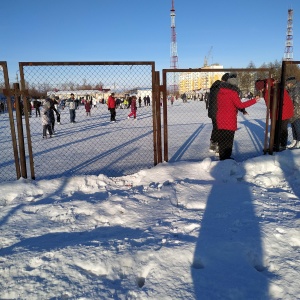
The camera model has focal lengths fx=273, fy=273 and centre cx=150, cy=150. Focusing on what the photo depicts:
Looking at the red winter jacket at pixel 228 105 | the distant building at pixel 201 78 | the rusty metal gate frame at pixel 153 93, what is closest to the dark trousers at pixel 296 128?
the red winter jacket at pixel 228 105

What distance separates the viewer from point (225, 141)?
5.18 metres

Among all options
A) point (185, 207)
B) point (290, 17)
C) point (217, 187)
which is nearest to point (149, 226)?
point (185, 207)

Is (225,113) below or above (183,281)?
above

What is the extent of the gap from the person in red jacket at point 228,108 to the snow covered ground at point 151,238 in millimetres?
1055

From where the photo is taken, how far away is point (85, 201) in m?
3.48

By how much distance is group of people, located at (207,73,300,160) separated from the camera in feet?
16.0

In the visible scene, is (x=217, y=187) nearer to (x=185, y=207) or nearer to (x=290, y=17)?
(x=185, y=207)

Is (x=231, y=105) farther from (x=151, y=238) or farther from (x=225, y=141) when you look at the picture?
(x=151, y=238)

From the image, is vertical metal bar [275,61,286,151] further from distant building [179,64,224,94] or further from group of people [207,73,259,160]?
distant building [179,64,224,94]

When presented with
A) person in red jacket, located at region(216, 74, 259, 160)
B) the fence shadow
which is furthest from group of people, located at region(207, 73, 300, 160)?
the fence shadow

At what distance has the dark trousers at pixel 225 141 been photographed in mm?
5100

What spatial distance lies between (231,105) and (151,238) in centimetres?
322

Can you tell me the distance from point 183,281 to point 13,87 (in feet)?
12.3

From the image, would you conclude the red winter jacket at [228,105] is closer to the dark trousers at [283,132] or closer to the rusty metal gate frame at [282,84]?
the rusty metal gate frame at [282,84]
